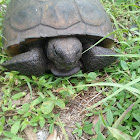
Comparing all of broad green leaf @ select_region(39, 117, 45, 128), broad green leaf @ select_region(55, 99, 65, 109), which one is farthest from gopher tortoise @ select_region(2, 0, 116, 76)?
broad green leaf @ select_region(39, 117, 45, 128)

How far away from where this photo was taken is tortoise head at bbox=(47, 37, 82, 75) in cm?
190

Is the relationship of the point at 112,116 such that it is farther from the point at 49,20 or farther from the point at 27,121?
the point at 49,20

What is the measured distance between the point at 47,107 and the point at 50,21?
97 cm

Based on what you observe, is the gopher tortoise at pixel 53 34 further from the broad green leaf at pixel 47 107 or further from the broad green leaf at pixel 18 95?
the broad green leaf at pixel 47 107

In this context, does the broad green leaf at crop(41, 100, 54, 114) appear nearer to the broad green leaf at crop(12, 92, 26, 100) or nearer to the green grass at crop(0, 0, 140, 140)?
the green grass at crop(0, 0, 140, 140)

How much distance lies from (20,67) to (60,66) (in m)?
0.49

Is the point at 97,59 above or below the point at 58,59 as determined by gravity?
below

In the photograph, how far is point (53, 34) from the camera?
6.25 feet

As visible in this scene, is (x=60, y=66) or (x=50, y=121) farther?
(x=60, y=66)

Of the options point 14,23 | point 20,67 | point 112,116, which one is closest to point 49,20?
point 14,23

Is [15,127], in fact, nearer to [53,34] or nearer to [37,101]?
[37,101]

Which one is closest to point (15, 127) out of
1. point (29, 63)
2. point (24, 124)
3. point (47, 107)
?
point (24, 124)

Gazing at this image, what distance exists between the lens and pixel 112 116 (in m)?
1.62

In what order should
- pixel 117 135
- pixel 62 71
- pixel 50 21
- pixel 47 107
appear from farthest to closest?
pixel 62 71 < pixel 50 21 < pixel 47 107 < pixel 117 135
